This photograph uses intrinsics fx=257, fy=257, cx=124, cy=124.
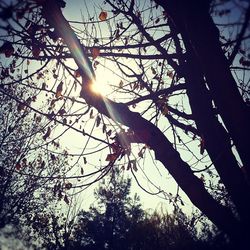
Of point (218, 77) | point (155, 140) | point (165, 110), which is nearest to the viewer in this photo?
point (218, 77)

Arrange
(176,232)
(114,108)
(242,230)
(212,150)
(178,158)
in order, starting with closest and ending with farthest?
1. (242,230)
2. (212,150)
3. (178,158)
4. (114,108)
5. (176,232)

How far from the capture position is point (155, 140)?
2.56 m

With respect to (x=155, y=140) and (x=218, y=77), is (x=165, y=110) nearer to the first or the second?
(x=155, y=140)

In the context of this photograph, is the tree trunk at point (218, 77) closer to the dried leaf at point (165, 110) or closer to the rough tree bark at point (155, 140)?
the rough tree bark at point (155, 140)

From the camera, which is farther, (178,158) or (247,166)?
(178,158)

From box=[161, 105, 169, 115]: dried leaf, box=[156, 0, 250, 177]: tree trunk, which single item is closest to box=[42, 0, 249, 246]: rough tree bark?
box=[156, 0, 250, 177]: tree trunk

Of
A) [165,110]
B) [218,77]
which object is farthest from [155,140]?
[165,110]

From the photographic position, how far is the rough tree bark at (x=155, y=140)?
2.25 metres

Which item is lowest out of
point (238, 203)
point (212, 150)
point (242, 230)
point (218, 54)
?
point (242, 230)

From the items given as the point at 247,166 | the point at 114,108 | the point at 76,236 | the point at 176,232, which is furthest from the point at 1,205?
the point at 76,236

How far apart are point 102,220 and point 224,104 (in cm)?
3886

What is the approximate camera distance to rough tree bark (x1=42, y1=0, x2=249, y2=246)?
2.25 meters

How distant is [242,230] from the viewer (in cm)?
198

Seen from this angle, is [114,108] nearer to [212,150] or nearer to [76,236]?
[212,150]
